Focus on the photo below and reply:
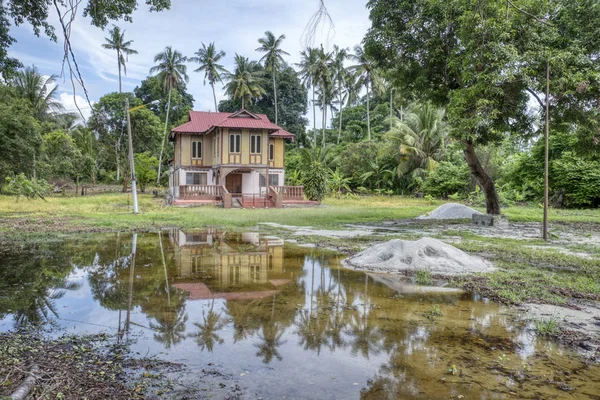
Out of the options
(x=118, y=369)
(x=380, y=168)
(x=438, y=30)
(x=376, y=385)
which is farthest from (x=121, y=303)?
(x=380, y=168)

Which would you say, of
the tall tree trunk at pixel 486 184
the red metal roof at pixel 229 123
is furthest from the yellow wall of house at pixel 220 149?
the tall tree trunk at pixel 486 184

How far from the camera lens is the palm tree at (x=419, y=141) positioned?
35.8 metres

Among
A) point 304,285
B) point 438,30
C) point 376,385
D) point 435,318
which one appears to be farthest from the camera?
point 438,30

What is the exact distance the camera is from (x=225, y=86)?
45562mm

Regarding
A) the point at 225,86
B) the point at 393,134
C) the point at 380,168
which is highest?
the point at 225,86

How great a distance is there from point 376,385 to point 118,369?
7.17 ft

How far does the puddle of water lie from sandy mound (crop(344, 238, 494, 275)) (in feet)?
2.12

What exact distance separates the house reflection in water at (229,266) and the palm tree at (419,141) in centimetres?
2579

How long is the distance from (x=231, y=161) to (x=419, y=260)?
23.0 metres

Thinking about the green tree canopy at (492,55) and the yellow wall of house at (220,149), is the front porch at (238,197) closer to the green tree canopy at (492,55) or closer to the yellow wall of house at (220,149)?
the yellow wall of house at (220,149)

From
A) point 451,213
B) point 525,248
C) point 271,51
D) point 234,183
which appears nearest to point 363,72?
point 271,51

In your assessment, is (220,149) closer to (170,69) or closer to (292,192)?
(292,192)

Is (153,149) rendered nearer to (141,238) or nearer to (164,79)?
(164,79)

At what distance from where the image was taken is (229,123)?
95.8 feet
